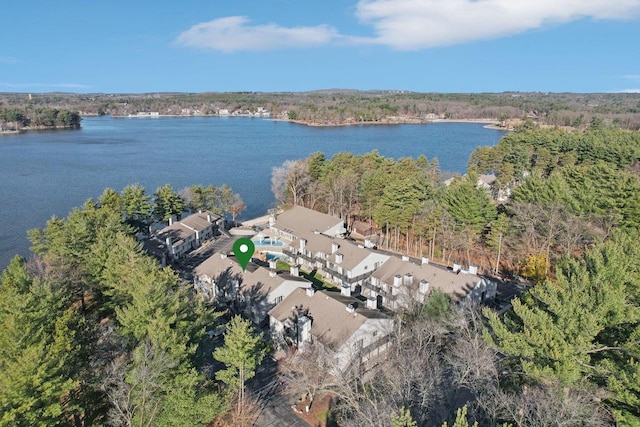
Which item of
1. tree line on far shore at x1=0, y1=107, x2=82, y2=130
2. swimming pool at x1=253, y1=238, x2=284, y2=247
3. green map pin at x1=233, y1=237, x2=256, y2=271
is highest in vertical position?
tree line on far shore at x1=0, y1=107, x2=82, y2=130

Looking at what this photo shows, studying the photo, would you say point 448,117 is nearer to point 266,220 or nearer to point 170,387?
point 266,220

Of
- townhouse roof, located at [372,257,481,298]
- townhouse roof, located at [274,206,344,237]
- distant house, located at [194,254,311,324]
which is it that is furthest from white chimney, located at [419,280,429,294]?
townhouse roof, located at [274,206,344,237]

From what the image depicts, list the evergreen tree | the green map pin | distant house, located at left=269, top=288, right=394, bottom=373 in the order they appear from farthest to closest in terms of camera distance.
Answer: the green map pin → distant house, located at left=269, top=288, right=394, bottom=373 → the evergreen tree

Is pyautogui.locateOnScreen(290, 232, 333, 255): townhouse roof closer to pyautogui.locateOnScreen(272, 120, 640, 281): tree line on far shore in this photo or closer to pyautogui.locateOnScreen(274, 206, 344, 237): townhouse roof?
pyautogui.locateOnScreen(274, 206, 344, 237): townhouse roof

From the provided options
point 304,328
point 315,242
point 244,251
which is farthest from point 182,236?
point 304,328

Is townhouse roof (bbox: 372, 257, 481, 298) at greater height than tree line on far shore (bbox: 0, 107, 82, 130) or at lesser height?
lesser
